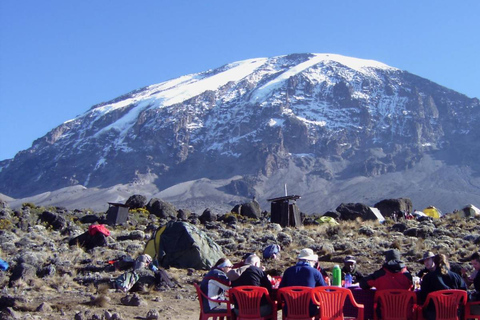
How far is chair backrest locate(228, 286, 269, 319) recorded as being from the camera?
7504 mm

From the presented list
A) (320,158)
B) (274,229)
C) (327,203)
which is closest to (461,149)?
(320,158)

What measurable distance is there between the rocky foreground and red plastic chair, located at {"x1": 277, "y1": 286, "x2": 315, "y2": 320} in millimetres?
2912

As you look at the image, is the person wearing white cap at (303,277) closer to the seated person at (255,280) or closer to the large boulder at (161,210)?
the seated person at (255,280)

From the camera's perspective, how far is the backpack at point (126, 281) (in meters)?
11.4

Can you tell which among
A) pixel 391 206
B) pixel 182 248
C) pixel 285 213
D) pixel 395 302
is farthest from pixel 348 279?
pixel 391 206

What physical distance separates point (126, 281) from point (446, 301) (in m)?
6.19

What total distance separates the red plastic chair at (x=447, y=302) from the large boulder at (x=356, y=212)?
2815 centimetres

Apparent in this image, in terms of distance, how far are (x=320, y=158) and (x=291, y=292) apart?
184062 millimetres

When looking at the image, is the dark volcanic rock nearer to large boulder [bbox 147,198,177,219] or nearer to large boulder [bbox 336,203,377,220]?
large boulder [bbox 147,198,177,219]

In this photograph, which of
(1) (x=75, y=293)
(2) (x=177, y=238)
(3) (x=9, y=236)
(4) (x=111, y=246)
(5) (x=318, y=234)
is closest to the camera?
(1) (x=75, y=293)

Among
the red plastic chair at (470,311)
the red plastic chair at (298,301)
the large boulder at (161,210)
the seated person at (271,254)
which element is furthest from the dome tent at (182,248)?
the large boulder at (161,210)

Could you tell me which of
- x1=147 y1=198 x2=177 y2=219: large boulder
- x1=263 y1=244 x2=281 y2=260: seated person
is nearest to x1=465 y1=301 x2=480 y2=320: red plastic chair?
x1=263 y1=244 x2=281 y2=260: seated person

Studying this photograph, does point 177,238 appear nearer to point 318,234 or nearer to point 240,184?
point 318,234

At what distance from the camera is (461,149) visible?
175875 mm
